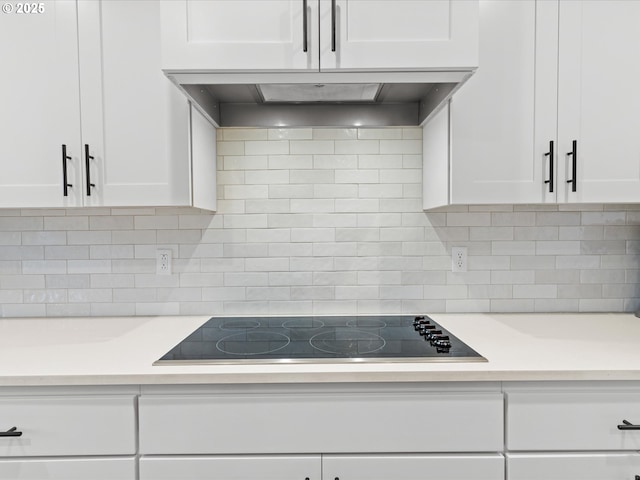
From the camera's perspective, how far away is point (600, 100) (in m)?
1.41

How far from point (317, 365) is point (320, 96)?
1.00 metres

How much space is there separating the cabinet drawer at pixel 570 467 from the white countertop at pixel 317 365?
0.23 metres

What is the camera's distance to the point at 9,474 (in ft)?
3.65

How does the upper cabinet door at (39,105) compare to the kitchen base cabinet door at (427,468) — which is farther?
the upper cabinet door at (39,105)

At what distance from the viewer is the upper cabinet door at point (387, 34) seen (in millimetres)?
1217

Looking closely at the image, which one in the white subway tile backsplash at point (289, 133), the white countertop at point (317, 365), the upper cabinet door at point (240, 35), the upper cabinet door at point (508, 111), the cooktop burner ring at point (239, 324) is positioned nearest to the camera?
the white countertop at point (317, 365)

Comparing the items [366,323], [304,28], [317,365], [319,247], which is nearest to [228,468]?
[317,365]

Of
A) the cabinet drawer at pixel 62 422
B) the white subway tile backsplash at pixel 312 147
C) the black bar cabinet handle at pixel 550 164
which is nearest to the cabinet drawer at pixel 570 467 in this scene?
the black bar cabinet handle at pixel 550 164

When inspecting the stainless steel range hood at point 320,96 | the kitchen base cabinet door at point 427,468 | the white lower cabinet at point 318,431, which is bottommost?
the kitchen base cabinet door at point 427,468

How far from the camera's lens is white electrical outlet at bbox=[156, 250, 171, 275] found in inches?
69.8

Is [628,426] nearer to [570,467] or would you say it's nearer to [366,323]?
[570,467]

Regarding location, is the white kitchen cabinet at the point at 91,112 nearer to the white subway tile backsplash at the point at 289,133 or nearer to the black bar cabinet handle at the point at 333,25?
the white subway tile backsplash at the point at 289,133

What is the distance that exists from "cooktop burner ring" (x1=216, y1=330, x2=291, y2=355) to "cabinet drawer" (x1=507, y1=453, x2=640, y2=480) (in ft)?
2.49

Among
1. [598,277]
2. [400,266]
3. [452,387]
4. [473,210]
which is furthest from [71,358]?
[598,277]
